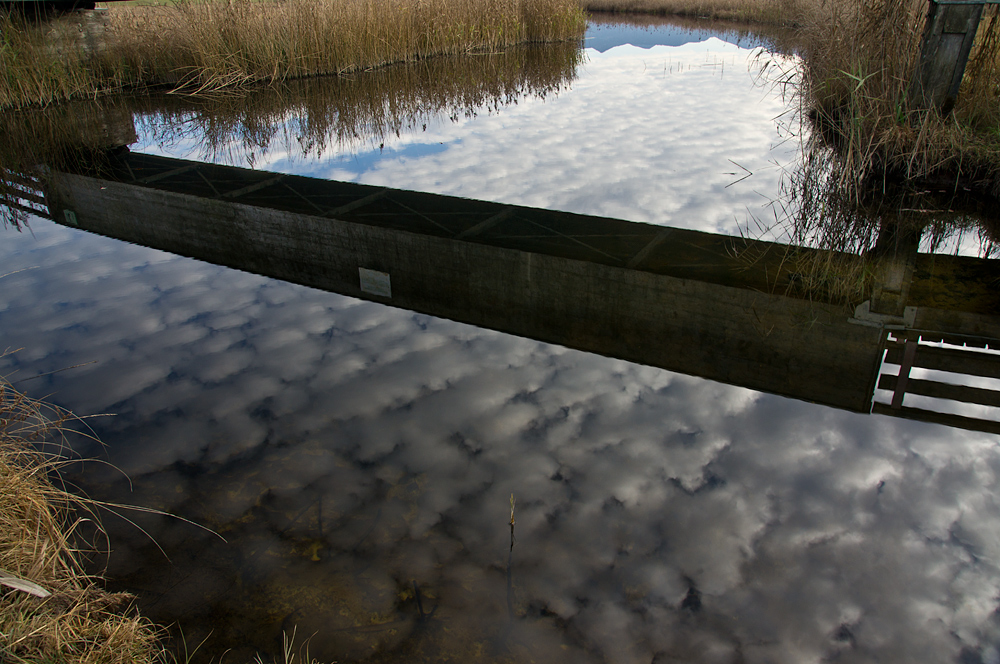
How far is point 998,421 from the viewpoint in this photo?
2033 millimetres

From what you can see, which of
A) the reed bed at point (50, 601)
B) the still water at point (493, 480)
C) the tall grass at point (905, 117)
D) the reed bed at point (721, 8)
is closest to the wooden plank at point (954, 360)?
the still water at point (493, 480)

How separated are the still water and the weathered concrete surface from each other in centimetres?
3

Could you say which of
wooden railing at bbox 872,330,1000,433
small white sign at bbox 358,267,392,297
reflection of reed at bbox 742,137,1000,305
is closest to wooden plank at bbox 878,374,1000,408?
wooden railing at bbox 872,330,1000,433

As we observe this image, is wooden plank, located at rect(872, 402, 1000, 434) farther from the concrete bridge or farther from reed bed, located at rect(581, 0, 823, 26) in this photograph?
reed bed, located at rect(581, 0, 823, 26)

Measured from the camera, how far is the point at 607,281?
2609 mm

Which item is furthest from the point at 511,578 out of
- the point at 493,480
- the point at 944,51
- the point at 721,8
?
the point at 721,8

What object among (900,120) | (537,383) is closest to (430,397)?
(537,383)

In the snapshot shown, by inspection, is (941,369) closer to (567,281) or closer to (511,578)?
(567,281)

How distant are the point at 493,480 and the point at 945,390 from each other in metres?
1.52

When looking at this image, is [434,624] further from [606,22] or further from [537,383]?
[606,22]

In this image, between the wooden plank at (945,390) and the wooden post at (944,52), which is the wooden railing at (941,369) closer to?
the wooden plank at (945,390)

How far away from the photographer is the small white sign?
289 cm

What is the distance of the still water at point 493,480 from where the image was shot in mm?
1367

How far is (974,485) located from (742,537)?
716mm
